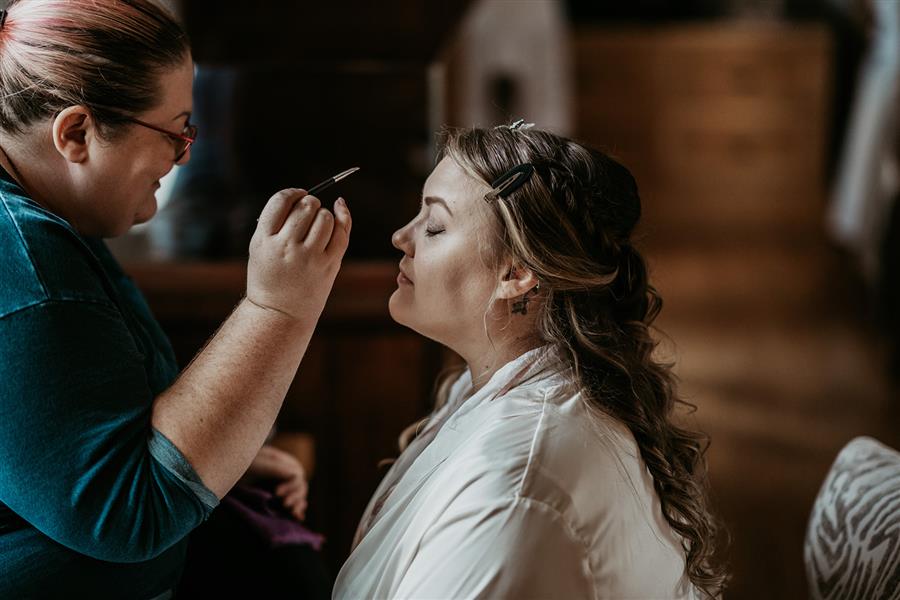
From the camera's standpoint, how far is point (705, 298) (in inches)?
187

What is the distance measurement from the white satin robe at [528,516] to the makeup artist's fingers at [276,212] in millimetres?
300

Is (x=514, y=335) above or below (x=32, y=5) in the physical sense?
below

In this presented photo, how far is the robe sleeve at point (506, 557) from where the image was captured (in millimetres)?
963

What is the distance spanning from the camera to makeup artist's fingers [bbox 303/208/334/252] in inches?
42.3

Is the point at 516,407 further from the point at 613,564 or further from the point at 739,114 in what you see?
the point at 739,114

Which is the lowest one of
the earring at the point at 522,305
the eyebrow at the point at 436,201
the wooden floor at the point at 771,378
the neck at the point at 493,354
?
the wooden floor at the point at 771,378

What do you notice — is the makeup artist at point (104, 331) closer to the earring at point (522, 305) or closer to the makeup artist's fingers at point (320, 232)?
the makeup artist's fingers at point (320, 232)

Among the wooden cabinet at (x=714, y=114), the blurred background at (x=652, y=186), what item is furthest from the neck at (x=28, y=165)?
the wooden cabinet at (x=714, y=114)

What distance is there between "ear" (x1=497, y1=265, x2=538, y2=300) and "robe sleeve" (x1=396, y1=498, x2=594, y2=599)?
29 centimetres

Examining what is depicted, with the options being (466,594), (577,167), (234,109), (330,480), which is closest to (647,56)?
(234,109)

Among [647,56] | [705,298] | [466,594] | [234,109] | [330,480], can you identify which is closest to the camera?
[466,594]

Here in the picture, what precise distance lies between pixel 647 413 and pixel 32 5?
80 cm

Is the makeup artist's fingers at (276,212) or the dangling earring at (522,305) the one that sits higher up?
the makeup artist's fingers at (276,212)

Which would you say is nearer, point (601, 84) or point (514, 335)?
point (514, 335)
